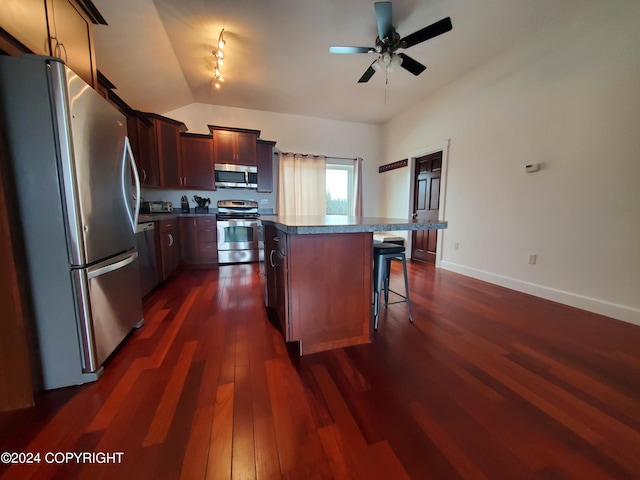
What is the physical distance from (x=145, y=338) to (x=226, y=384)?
930mm

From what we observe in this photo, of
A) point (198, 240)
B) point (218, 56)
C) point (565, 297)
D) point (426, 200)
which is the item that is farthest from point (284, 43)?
point (565, 297)

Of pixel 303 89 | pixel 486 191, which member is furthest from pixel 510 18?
pixel 303 89

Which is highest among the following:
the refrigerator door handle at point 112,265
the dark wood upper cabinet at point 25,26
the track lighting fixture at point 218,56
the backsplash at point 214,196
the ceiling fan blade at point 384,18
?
the track lighting fixture at point 218,56

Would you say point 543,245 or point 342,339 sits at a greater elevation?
point 543,245

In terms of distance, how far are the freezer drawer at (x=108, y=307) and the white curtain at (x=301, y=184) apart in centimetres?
329

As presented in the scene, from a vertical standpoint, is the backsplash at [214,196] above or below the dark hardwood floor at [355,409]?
above

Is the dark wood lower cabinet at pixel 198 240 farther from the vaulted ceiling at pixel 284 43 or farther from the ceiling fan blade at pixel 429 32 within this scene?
the ceiling fan blade at pixel 429 32

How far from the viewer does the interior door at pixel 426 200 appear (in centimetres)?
411

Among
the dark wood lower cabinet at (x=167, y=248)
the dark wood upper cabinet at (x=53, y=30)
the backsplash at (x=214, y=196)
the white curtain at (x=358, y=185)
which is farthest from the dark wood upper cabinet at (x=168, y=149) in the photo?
the white curtain at (x=358, y=185)

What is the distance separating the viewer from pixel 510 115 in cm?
287

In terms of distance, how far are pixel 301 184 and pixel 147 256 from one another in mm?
3081

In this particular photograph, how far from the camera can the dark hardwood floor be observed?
90 cm

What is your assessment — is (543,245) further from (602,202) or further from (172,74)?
(172,74)

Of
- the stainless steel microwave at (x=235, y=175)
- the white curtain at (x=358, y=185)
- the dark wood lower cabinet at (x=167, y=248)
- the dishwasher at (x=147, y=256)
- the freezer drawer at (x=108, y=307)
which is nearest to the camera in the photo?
the freezer drawer at (x=108, y=307)
